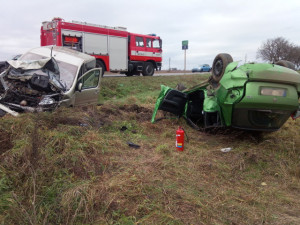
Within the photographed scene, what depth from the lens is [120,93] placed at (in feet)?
37.2

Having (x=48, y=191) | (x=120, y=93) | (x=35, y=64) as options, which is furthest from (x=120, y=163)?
(x=120, y=93)

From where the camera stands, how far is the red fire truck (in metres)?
12.2

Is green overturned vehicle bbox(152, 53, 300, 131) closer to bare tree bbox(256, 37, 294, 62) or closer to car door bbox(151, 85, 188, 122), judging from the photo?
car door bbox(151, 85, 188, 122)

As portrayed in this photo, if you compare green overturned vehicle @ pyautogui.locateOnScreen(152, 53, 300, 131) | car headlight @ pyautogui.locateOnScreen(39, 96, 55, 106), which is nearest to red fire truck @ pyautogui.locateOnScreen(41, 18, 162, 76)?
car headlight @ pyautogui.locateOnScreen(39, 96, 55, 106)

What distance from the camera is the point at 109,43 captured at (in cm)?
1391

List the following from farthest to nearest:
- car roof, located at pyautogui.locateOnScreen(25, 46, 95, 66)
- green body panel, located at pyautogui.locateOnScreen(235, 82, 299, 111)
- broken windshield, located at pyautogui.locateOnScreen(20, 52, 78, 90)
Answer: car roof, located at pyautogui.locateOnScreen(25, 46, 95, 66) < broken windshield, located at pyautogui.locateOnScreen(20, 52, 78, 90) < green body panel, located at pyautogui.locateOnScreen(235, 82, 299, 111)

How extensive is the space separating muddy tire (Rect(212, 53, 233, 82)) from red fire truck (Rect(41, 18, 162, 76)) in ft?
31.1

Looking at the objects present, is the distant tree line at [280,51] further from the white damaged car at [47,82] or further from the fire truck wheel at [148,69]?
the white damaged car at [47,82]

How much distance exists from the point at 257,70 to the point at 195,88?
5.47ft

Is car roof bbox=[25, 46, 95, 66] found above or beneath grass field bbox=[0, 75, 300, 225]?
above

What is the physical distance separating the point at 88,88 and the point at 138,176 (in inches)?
158

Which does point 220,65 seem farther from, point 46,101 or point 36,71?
point 36,71

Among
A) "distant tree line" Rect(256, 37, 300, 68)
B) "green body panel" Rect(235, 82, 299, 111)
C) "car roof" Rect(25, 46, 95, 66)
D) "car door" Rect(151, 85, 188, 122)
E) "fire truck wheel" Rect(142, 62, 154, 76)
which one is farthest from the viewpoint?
"distant tree line" Rect(256, 37, 300, 68)

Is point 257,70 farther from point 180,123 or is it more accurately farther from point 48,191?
point 48,191
